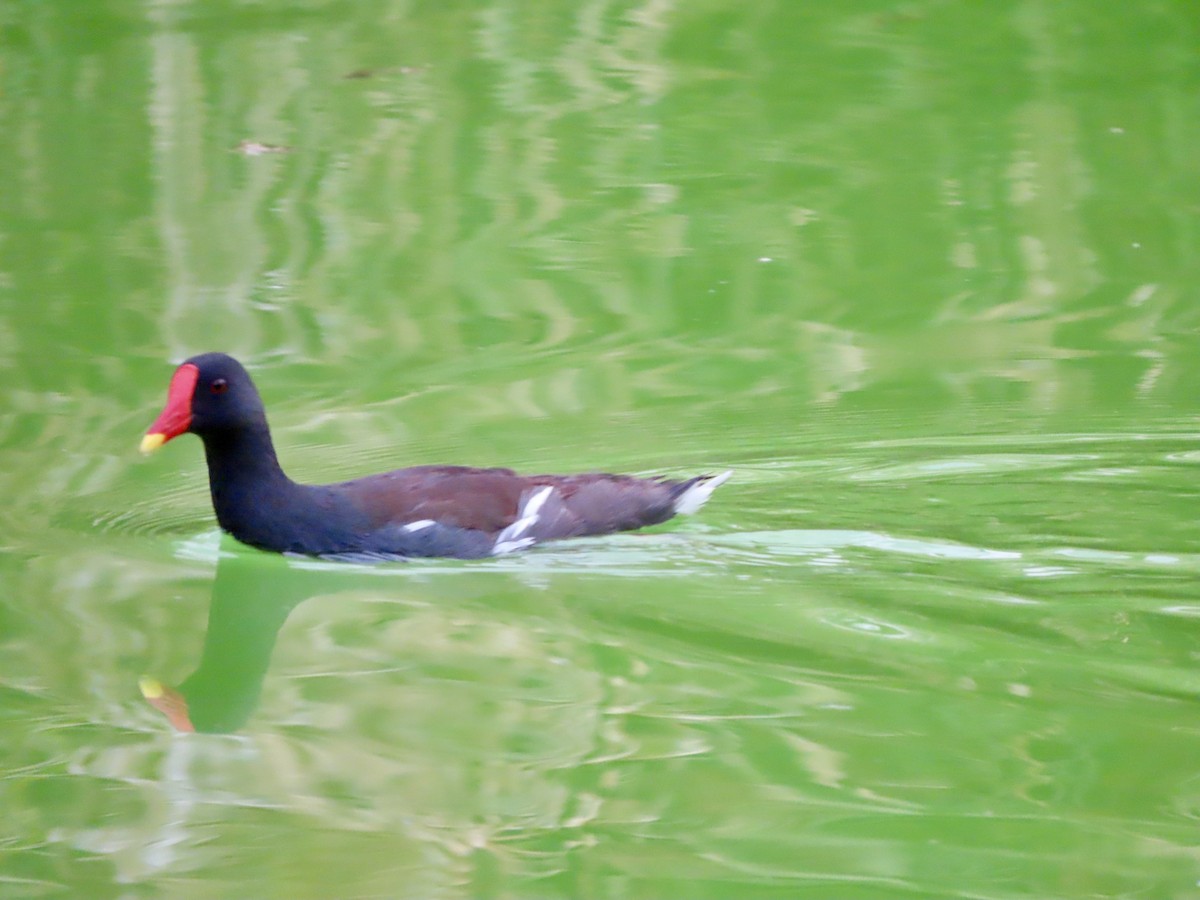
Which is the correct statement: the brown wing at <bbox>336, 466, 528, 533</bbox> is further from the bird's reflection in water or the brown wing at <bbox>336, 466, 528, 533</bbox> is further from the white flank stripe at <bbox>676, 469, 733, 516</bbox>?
the white flank stripe at <bbox>676, 469, 733, 516</bbox>

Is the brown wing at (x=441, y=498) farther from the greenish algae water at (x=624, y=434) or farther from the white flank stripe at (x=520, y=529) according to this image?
the greenish algae water at (x=624, y=434)

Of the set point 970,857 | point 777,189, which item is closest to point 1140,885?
point 970,857

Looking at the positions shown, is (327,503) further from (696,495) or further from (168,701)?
(696,495)

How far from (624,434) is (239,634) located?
1.94m

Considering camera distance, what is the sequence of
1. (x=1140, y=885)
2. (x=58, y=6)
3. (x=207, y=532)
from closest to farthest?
(x=1140, y=885)
(x=207, y=532)
(x=58, y=6)

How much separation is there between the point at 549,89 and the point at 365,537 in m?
6.61

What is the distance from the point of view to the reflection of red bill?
474 centimetres

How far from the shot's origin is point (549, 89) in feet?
38.4

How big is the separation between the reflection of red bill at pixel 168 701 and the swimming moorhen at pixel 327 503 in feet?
2.58

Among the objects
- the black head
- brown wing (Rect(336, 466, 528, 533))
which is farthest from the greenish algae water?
the black head

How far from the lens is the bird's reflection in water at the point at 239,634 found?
4828 millimetres

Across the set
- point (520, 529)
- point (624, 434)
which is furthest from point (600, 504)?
point (624, 434)

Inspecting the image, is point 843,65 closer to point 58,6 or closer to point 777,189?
point 777,189

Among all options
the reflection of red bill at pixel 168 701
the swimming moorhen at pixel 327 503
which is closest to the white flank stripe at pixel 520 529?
the swimming moorhen at pixel 327 503
